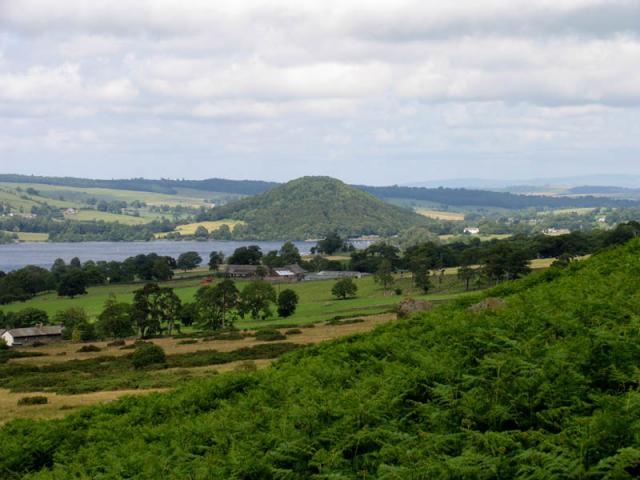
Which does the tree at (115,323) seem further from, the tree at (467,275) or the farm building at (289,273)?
the farm building at (289,273)

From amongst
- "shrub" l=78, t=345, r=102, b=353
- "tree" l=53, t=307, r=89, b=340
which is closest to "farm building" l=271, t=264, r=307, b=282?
"tree" l=53, t=307, r=89, b=340

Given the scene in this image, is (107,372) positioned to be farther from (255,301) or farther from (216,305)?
(255,301)

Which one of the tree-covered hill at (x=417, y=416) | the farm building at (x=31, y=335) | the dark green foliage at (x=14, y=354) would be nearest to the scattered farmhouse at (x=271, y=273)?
the farm building at (x=31, y=335)

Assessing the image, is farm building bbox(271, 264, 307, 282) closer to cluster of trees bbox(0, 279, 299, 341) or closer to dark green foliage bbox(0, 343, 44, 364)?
cluster of trees bbox(0, 279, 299, 341)

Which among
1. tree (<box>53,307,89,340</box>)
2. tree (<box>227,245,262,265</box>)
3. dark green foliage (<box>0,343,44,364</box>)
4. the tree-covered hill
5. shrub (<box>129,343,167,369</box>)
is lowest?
tree (<box>53,307,89,340</box>)

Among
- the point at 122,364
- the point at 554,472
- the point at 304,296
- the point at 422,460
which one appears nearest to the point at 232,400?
the point at 422,460

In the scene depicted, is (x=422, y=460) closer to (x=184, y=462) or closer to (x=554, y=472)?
(x=554, y=472)

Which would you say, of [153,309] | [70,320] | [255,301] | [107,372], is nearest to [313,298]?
[255,301]
